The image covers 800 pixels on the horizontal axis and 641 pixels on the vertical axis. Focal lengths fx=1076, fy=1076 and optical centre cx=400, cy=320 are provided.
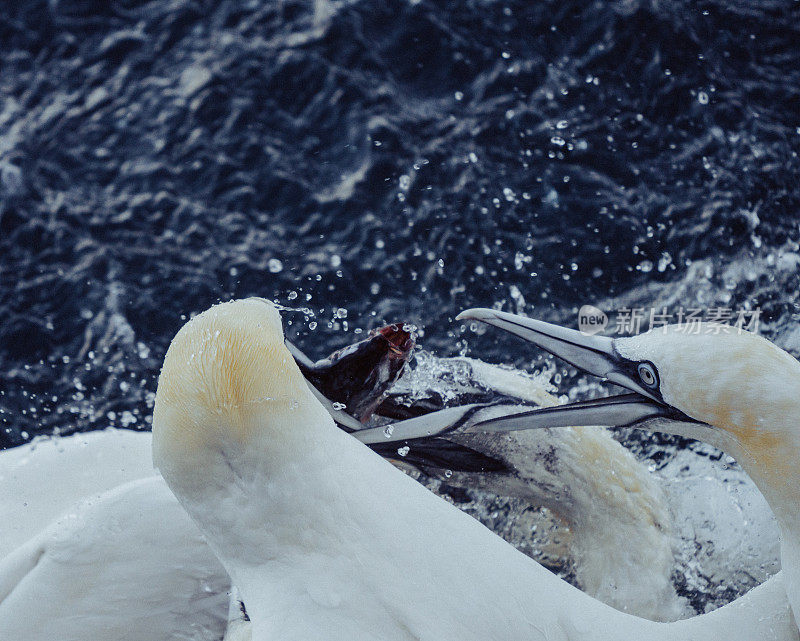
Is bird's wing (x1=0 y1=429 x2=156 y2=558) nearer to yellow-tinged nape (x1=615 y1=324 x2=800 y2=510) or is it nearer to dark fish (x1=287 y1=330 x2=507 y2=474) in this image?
dark fish (x1=287 y1=330 x2=507 y2=474)

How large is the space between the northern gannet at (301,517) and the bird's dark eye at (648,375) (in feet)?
2.56

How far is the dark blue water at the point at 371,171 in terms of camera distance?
18.6 feet

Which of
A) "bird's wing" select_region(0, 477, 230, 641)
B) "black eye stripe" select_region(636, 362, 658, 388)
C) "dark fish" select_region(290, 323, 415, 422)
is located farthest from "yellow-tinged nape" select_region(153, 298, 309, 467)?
"black eye stripe" select_region(636, 362, 658, 388)

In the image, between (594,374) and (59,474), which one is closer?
(594,374)

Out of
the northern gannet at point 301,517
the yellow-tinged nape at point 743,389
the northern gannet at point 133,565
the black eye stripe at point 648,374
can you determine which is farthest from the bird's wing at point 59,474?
the yellow-tinged nape at point 743,389

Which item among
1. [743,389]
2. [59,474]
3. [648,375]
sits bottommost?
[59,474]

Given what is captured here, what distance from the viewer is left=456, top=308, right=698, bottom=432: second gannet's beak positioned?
3314 millimetres

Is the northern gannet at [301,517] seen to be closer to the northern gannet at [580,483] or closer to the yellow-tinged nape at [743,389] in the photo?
the yellow-tinged nape at [743,389]

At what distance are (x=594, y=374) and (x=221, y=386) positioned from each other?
54.4 inches

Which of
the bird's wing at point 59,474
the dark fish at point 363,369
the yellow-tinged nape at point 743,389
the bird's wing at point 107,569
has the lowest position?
the bird's wing at point 59,474

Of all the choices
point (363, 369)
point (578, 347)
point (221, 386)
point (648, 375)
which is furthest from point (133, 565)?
point (648, 375)

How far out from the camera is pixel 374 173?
6105mm

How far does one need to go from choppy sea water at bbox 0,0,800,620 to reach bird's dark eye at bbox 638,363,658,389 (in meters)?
1.81

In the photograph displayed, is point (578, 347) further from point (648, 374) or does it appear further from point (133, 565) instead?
point (133, 565)
